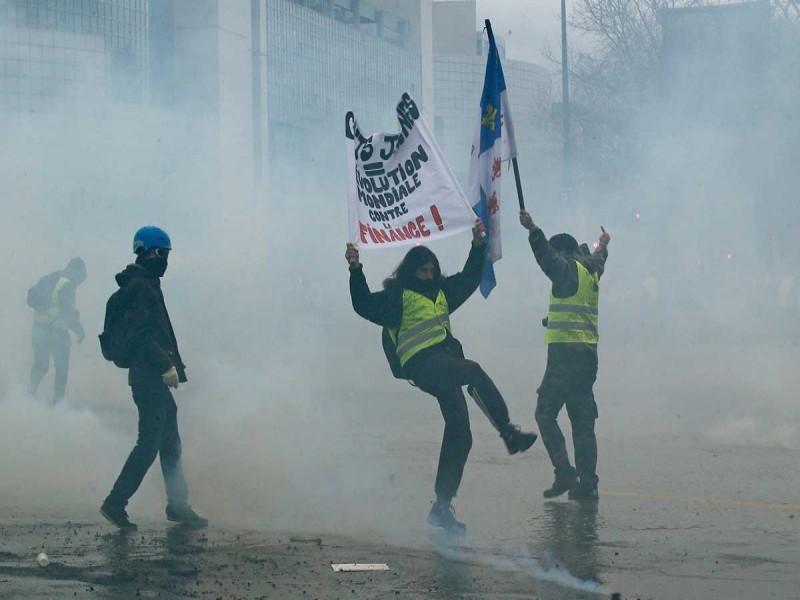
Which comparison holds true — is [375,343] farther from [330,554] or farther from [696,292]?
[330,554]

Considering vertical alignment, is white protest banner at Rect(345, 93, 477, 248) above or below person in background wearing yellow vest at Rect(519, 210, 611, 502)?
above

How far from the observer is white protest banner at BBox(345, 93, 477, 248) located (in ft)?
23.8

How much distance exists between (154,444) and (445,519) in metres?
1.51

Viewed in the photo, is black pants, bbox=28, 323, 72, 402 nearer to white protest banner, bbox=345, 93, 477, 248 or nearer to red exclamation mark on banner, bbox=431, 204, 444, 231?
white protest banner, bbox=345, 93, 477, 248

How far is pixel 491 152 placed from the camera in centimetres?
775

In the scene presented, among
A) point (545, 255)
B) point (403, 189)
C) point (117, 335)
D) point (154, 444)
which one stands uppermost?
point (403, 189)

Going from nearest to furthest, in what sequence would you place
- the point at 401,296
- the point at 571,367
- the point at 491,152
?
the point at 401,296
the point at 491,152
the point at 571,367

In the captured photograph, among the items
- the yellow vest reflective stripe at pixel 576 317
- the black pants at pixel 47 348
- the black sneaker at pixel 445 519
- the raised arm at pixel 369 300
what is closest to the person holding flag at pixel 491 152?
the yellow vest reflective stripe at pixel 576 317

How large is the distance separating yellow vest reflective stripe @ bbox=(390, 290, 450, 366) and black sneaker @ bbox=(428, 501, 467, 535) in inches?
30.7

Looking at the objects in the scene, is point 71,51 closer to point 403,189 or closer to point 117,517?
point 403,189

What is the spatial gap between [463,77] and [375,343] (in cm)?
943

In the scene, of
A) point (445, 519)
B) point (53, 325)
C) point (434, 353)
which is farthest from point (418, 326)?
point (53, 325)

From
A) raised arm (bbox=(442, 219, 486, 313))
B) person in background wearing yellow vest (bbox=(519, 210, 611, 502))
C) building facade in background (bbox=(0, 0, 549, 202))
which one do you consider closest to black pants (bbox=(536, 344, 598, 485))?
person in background wearing yellow vest (bbox=(519, 210, 611, 502))

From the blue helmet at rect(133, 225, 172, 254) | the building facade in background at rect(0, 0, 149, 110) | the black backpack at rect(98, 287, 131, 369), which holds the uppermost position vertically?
Answer: the building facade in background at rect(0, 0, 149, 110)
